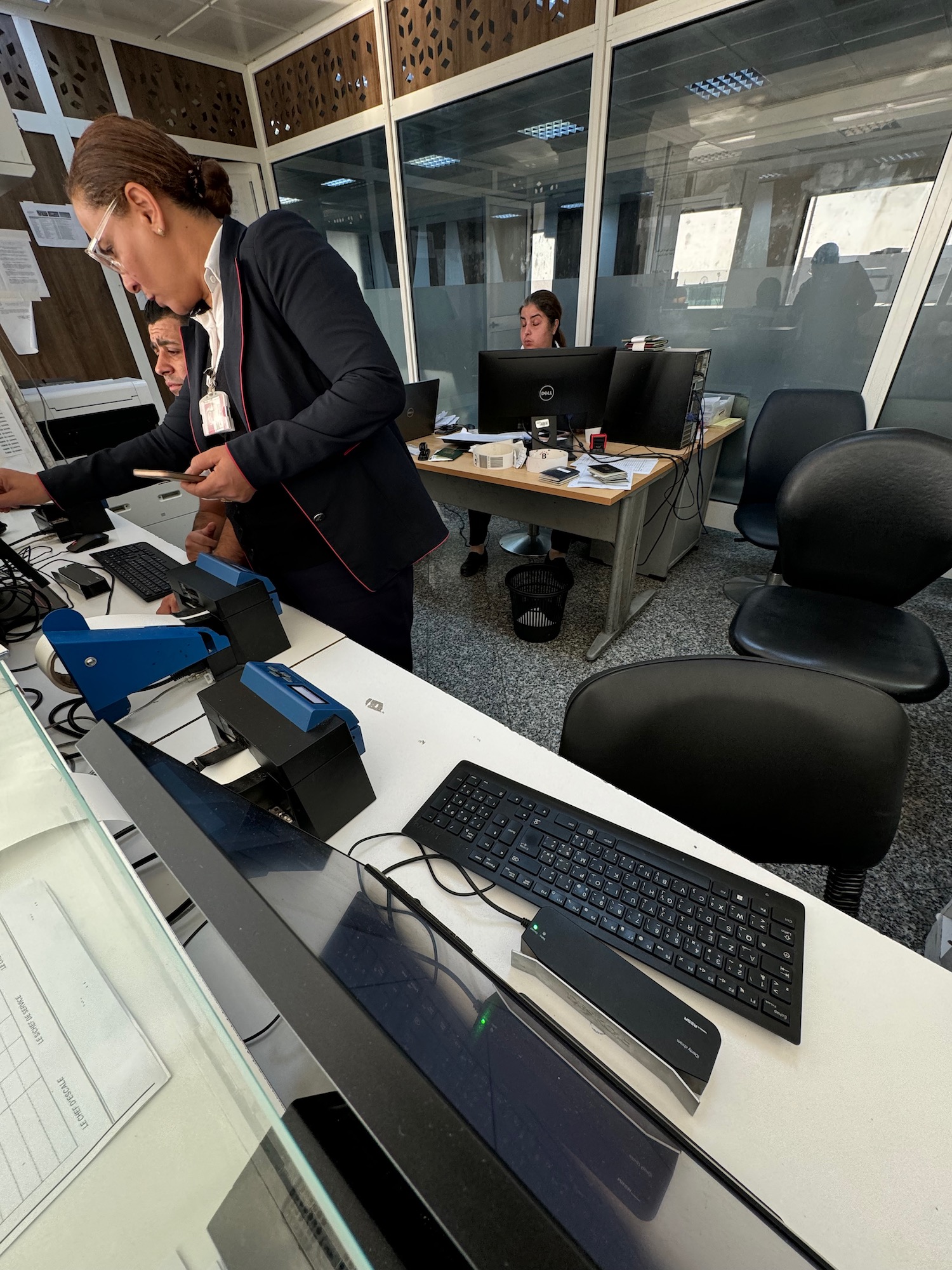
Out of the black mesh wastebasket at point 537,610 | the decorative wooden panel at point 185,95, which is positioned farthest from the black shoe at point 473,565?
the decorative wooden panel at point 185,95

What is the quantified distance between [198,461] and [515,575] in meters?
1.67

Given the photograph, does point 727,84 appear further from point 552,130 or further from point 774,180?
point 552,130

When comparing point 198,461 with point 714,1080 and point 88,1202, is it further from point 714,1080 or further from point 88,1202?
point 714,1080

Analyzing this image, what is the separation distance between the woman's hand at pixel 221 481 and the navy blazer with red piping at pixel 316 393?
0.8 inches

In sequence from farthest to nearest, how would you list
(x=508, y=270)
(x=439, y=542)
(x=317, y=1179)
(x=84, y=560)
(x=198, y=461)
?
Answer: (x=508, y=270), (x=84, y=560), (x=439, y=542), (x=198, y=461), (x=317, y=1179)

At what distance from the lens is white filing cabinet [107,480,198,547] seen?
2.29 meters

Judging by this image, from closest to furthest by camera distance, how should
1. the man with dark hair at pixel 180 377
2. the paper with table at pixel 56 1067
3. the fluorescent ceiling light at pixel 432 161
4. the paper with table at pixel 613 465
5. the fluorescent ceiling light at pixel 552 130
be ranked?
the paper with table at pixel 56 1067 → the man with dark hair at pixel 180 377 → the paper with table at pixel 613 465 → the fluorescent ceiling light at pixel 552 130 → the fluorescent ceiling light at pixel 432 161

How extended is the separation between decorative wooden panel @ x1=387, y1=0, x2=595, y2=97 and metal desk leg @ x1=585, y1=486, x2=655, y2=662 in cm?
256

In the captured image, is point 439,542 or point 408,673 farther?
point 439,542

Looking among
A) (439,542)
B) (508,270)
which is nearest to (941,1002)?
(439,542)

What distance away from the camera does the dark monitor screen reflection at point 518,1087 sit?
27 centimetres

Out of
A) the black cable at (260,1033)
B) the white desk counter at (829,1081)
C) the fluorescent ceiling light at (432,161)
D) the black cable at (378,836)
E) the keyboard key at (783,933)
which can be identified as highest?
the fluorescent ceiling light at (432,161)

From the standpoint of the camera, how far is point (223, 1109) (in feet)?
1.34

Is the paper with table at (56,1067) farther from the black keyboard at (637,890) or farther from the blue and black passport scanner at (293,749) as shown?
the black keyboard at (637,890)
